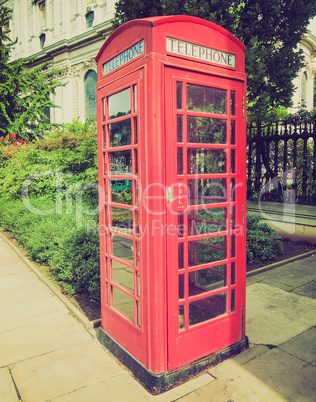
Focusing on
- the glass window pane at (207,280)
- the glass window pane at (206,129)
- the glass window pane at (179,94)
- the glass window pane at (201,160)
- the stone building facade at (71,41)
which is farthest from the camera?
the stone building facade at (71,41)

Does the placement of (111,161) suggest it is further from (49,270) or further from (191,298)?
(49,270)

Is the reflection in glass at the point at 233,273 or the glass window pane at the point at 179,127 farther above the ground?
the glass window pane at the point at 179,127

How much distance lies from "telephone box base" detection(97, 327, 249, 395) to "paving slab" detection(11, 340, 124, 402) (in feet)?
0.40

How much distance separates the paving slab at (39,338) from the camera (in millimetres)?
3271

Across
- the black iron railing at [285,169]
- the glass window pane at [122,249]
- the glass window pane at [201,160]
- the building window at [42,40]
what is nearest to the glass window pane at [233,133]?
the glass window pane at [201,160]

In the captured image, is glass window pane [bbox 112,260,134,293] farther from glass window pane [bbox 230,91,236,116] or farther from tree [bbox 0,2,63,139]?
tree [bbox 0,2,63,139]

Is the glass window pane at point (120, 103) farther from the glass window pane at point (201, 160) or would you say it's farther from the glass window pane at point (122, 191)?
the glass window pane at point (201, 160)

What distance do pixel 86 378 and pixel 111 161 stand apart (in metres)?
1.96

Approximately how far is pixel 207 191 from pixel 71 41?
26708 mm

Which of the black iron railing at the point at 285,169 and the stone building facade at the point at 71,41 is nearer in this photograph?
the black iron railing at the point at 285,169

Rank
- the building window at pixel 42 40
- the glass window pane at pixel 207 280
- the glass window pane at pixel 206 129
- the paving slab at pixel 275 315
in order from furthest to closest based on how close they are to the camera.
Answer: the building window at pixel 42 40 < the paving slab at pixel 275 315 < the glass window pane at pixel 207 280 < the glass window pane at pixel 206 129

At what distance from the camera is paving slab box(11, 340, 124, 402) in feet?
8.91

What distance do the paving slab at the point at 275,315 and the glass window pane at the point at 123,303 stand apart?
4.46ft

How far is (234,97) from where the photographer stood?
2.92 metres
